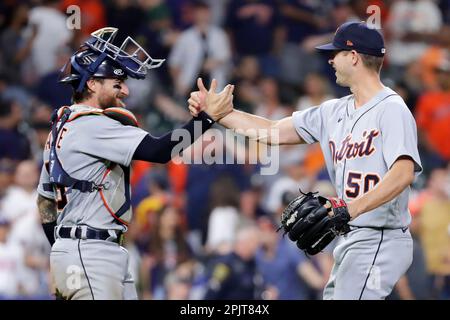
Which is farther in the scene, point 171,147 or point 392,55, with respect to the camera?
point 392,55

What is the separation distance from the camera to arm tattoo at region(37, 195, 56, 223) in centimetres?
639

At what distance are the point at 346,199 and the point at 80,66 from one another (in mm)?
1710

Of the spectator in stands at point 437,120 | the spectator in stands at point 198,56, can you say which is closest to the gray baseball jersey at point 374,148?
the spectator in stands at point 437,120

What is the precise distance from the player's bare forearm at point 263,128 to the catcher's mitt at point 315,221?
2.45ft

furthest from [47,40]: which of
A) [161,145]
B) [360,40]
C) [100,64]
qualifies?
[360,40]

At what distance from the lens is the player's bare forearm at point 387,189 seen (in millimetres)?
5672

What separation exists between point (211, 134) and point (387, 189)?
17.2 feet

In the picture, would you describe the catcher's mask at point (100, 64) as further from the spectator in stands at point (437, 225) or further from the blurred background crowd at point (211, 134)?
the spectator in stands at point (437, 225)

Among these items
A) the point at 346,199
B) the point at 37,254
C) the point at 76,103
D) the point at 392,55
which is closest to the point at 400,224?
the point at 346,199

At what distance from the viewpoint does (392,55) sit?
41.1 feet

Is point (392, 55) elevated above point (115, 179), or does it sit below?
above
